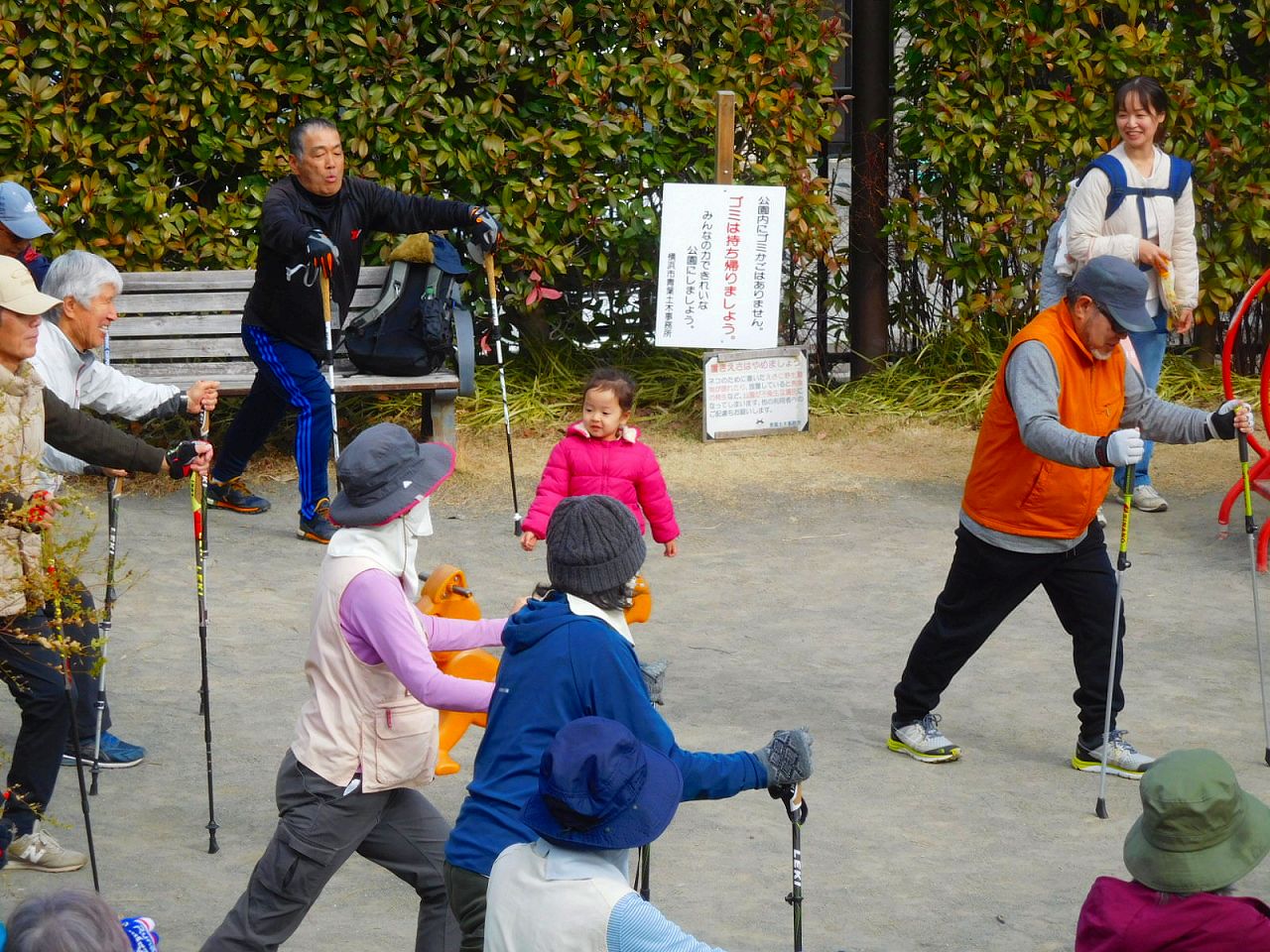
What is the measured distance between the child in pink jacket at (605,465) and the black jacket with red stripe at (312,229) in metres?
2.25

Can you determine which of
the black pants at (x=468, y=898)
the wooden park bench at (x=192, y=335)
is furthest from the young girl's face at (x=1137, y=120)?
the black pants at (x=468, y=898)

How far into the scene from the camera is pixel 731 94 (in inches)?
370

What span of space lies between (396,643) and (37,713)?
1.56 meters

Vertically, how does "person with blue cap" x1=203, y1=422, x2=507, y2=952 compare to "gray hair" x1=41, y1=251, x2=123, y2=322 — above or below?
below

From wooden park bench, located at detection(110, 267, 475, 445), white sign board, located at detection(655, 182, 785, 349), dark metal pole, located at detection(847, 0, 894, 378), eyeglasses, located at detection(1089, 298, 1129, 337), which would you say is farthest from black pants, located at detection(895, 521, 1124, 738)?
dark metal pole, located at detection(847, 0, 894, 378)

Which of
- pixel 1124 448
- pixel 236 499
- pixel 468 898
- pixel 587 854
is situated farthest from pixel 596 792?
pixel 236 499

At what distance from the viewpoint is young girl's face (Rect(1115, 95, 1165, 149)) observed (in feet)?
25.9

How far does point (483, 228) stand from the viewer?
8523mm

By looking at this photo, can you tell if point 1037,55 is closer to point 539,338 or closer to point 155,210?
point 539,338

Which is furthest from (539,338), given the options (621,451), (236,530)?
(621,451)

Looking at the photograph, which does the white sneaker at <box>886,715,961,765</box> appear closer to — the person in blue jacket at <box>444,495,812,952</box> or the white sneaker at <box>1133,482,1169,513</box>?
the person in blue jacket at <box>444,495,812,952</box>

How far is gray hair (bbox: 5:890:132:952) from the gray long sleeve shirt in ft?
10.8

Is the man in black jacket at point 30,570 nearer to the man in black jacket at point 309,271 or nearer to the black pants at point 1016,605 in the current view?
the black pants at point 1016,605

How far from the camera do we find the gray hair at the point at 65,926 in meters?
2.52
